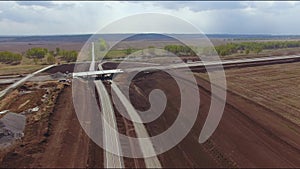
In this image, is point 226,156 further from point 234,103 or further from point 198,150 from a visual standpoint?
point 234,103

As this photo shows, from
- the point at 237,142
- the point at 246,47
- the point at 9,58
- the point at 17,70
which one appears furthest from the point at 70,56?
the point at 237,142

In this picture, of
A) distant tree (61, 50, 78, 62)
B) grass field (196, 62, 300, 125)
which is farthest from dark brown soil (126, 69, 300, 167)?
distant tree (61, 50, 78, 62)

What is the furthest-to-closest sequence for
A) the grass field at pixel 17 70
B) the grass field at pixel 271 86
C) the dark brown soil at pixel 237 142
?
the grass field at pixel 17 70 → the grass field at pixel 271 86 → the dark brown soil at pixel 237 142

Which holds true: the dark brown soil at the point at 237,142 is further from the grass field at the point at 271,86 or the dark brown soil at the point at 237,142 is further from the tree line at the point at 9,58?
the tree line at the point at 9,58

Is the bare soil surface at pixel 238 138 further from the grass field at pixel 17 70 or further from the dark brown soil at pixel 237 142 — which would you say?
the grass field at pixel 17 70

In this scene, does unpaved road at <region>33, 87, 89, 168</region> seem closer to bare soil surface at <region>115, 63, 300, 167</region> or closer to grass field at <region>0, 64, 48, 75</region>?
bare soil surface at <region>115, 63, 300, 167</region>

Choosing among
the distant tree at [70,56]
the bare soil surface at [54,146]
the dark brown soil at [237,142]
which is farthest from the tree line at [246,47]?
the bare soil surface at [54,146]

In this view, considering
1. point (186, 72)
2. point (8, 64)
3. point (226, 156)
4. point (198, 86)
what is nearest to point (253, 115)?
point (226, 156)

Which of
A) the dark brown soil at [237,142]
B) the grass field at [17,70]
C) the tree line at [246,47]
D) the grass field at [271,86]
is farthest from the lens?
the tree line at [246,47]

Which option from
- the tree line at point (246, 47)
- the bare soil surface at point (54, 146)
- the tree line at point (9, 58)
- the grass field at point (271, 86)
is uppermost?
the tree line at point (246, 47)

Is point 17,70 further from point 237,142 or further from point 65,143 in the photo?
point 237,142

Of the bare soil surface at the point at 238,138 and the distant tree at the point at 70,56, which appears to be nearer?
the bare soil surface at the point at 238,138

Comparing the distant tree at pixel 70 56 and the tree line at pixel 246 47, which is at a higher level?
the tree line at pixel 246 47
